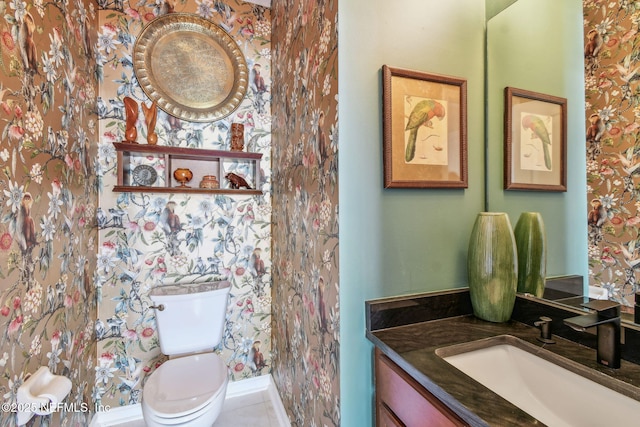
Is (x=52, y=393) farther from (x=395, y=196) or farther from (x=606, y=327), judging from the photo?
(x=606, y=327)

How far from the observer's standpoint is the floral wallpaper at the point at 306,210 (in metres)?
1.01

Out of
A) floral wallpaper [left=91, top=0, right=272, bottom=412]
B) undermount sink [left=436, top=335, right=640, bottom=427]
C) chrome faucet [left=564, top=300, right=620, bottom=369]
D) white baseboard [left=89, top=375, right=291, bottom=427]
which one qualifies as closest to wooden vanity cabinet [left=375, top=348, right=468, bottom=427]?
undermount sink [left=436, top=335, right=640, bottom=427]

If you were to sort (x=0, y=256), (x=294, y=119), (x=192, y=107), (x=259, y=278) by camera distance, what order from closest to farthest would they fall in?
(x=0, y=256) < (x=294, y=119) < (x=192, y=107) < (x=259, y=278)

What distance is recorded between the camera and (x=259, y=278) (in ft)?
6.66

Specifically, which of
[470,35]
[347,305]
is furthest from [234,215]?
[470,35]

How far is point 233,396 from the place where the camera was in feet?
6.33

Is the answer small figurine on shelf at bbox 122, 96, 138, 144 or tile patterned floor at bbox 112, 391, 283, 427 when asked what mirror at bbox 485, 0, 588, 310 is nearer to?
tile patterned floor at bbox 112, 391, 283, 427

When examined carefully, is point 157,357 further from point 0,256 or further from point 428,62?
point 428,62

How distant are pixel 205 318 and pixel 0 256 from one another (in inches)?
40.0

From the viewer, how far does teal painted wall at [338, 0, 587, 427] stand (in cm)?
93

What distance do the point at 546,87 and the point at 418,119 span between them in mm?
466

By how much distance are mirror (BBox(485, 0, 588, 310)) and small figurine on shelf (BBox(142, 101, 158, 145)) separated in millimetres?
1811

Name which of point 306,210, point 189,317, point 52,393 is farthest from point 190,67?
point 52,393

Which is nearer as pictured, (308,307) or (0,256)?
(0,256)
